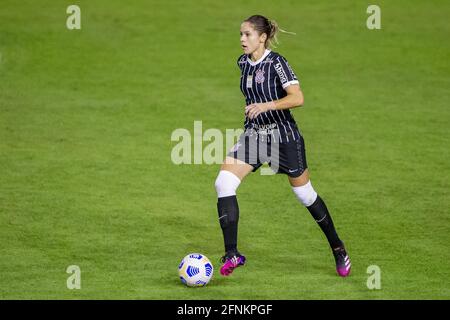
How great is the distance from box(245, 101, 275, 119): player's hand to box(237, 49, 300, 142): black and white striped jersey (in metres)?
0.27

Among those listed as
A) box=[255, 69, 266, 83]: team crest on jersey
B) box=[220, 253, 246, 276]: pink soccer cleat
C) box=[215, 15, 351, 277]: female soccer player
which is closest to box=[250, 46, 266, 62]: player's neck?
box=[215, 15, 351, 277]: female soccer player

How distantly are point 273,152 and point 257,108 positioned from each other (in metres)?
0.59

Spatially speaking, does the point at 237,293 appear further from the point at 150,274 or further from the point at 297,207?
the point at 297,207

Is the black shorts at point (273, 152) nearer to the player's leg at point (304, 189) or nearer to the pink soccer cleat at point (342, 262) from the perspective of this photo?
the player's leg at point (304, 189)

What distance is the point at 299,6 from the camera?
74.9 ft

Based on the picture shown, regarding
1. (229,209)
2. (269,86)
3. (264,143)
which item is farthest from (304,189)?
(269,86)

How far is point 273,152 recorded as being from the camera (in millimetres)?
9914

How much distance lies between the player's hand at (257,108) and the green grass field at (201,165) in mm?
1636

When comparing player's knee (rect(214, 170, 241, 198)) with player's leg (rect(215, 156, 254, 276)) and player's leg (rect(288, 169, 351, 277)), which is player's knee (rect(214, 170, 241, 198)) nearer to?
→ player's leg (rect(215, 156, 254, 276))

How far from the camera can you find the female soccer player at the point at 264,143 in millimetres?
9742

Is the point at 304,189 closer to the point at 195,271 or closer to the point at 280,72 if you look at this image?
the point at 280,72

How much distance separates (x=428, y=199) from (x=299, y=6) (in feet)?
A: 35.1

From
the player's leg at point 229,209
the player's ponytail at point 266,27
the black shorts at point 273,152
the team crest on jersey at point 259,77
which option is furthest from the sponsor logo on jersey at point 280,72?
the player's leg at point 229,209
